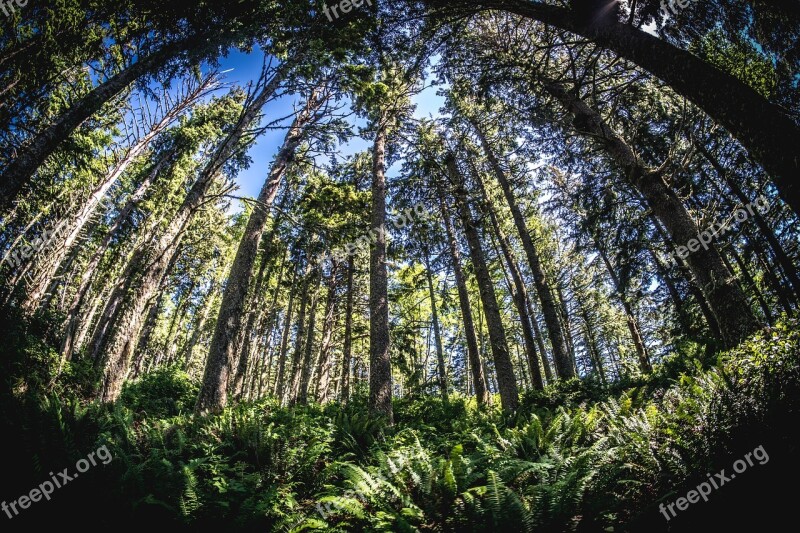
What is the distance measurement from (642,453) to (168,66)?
1212 centimetres

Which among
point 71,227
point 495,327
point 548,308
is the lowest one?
point 495,327

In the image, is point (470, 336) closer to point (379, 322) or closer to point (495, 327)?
point (495, 327)

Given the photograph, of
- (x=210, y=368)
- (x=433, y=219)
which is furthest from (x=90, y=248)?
(x=433, y=219)

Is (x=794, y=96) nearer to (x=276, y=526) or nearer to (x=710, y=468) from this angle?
(x=710, y=468)

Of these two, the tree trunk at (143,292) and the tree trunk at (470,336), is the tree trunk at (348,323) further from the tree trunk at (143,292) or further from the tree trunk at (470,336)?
the tree trunk at (143,292)

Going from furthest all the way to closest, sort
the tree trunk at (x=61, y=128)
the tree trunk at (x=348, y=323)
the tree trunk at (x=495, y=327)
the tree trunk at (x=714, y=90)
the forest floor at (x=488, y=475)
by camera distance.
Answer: the tree trunk at (x=348, y=323)
the tree trunk at (x=495, y=327)
the tree trunk at (x=61, y=128)
the tree trunk at (x=714, y=90)
the forest floor at (x=488, y=475)

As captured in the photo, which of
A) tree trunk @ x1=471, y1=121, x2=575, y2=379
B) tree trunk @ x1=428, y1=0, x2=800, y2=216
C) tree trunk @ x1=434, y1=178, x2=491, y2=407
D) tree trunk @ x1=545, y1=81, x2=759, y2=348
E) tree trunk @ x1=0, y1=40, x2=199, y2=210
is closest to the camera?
tree trunk @ x1=428, y1=0, x2=800, y2=216

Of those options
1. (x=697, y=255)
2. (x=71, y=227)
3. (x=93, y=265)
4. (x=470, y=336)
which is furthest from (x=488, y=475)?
(x=93, y=265)

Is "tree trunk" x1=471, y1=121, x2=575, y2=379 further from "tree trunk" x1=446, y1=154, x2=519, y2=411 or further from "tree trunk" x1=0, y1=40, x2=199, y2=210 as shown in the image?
"tree trunk" x1=0, y1=40, x2=199, y2=210

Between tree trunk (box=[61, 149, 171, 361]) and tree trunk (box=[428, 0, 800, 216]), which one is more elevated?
tree trunk (box=[61, 149, 171, 361])

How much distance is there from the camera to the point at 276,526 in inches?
125

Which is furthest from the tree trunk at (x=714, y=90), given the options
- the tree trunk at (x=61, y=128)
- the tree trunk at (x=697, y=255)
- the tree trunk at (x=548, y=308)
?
the tree trunk at (x=548, y=308)

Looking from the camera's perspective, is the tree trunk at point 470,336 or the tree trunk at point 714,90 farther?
the tree trunk at point 470,336

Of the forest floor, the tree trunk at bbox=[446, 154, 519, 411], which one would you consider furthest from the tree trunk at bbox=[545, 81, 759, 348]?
the tree trunk at bbox=[446, 154, 519, 411]
